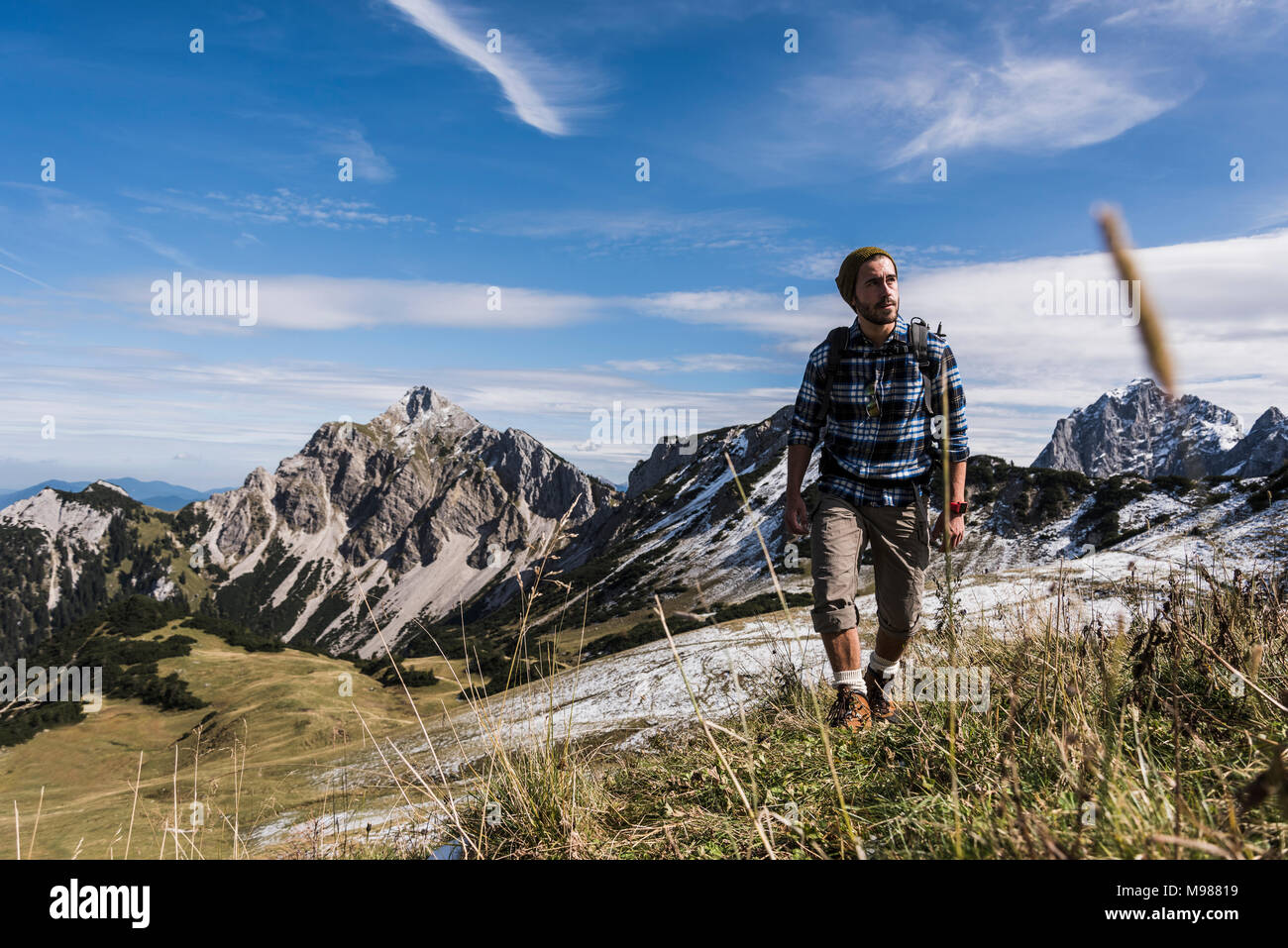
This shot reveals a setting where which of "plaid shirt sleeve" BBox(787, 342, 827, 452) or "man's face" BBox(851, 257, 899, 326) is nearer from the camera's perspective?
"man's face" BBox(851, 257, 899, 326)

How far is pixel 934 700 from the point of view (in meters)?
4.36

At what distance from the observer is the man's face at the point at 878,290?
16.3ft

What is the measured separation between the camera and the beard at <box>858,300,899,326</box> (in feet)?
16.4

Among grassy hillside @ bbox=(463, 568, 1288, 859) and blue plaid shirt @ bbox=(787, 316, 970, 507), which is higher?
blue plaid shirt @ bbox=(787, 316, 970, 507)

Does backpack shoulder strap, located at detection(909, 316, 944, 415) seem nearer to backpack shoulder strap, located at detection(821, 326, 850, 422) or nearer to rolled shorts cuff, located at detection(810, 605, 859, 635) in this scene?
backpack shoulder strap, located at detection(821, 326, 850, 422)

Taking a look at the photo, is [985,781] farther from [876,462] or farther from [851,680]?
[876,462]

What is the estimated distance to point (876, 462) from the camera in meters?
5.17

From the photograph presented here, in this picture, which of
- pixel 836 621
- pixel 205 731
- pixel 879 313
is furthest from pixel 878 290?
pixel 205 731

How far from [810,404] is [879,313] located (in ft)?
2.91

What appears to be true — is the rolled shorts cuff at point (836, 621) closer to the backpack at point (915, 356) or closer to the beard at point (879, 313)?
the backpack at point (915, 356)

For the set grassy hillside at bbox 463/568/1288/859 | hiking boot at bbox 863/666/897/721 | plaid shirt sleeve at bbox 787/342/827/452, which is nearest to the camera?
grassy hillside at bbox 463/568/1288/859

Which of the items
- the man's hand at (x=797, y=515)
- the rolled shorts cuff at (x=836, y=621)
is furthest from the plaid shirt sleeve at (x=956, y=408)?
the rolled shorts cuff at (x=836, y=621)

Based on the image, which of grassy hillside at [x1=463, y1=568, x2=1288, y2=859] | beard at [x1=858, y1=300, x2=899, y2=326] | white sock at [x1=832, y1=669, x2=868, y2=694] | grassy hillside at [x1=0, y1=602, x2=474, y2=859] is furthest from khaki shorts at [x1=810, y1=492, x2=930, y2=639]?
grassy hillside at [x1=0, y1=602, x2=474, y2=859]
